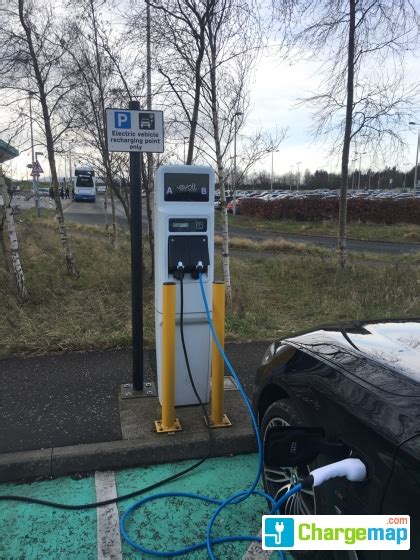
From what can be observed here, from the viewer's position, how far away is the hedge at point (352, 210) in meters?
25.9

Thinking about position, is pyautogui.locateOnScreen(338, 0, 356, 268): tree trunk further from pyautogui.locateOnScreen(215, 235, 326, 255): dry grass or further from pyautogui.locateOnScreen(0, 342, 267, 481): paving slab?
pyautogui.locateOnScreen(0, 342, 267, 481): paving slab

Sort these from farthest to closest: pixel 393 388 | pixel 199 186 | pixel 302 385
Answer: pixel 199 186
pixel 302 385
pixel 393 388

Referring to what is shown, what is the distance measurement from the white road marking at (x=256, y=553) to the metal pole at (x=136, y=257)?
1.95 meters

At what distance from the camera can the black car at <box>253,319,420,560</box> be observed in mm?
1552

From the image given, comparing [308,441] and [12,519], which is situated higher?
Answer: [308,441]

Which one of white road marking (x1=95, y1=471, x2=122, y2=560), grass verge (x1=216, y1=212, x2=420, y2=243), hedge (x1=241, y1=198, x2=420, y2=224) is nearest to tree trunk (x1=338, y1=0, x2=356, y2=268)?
white road marking (x1=95, y1=471, x2=122, y2=560)

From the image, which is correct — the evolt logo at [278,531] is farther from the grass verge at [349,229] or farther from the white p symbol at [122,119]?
the grass verge at [349,229]

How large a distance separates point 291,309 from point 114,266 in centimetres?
Answer: 444

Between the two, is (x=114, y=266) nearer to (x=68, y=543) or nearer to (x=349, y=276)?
(x=349, y=276)

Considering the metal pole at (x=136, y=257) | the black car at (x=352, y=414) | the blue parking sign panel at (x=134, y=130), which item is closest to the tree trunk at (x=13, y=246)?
the metal pole at (x=136, y=257)

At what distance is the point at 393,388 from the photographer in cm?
184

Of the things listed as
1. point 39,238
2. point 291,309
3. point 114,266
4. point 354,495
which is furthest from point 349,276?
point 39,238

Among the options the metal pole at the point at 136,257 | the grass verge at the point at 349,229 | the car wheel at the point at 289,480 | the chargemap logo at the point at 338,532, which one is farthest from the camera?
the grass verge at the point at 349,229

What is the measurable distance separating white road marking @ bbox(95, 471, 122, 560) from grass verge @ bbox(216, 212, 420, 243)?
19614 millimetres
